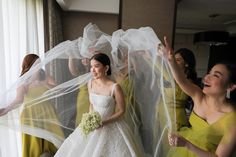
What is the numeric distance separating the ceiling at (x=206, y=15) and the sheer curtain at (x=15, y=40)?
1939 millimetres

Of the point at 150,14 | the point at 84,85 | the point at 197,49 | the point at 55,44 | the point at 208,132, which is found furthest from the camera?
the point at 197,49

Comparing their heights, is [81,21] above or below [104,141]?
above

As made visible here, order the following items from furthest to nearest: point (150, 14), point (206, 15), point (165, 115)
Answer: point (206, 15) < point (150, 14) < point (165, 115)

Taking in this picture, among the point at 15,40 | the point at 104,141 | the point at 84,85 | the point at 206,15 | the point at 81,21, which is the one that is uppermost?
the point at 206,15

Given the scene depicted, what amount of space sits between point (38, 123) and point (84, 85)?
358 millimetres

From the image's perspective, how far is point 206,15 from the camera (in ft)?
15.0

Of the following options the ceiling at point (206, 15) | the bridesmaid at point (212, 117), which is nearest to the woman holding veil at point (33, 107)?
the bridesmaid at point (212, 117)

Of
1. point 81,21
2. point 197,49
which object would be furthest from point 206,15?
point 81,21

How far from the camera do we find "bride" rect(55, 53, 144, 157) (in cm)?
133

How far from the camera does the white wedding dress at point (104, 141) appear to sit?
52.2 inches

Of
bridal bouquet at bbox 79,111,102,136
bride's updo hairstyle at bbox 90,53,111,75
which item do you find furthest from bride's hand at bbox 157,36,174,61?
bridal bouquet at bbox 79,111,102,136

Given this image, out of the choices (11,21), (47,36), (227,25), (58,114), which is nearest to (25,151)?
(58,114)

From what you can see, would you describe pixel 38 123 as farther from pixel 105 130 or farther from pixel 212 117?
pixel 212 117

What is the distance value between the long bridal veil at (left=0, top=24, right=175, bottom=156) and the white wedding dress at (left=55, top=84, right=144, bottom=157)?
0.29 feet
